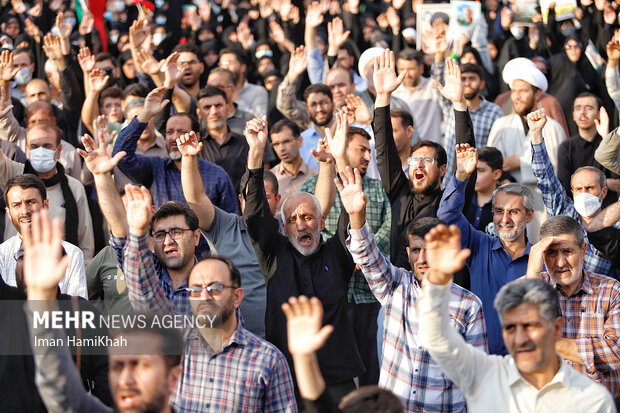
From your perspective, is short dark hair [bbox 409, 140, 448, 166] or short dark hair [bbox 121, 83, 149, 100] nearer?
short dark hair [bbox 409, 140, 448, 166]

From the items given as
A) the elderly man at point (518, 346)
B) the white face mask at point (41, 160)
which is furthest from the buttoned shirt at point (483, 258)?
the white face mask at point (41, 160)

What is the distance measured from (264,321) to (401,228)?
120cm

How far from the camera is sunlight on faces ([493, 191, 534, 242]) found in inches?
240

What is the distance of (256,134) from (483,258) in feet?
5.50

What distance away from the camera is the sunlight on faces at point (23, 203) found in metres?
5.77

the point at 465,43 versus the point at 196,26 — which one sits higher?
the point at 196,26

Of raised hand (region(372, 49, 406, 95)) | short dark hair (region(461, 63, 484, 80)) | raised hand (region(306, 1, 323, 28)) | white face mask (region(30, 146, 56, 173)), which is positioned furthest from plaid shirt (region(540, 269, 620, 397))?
raised hand (region(306, 1, 323, 28))

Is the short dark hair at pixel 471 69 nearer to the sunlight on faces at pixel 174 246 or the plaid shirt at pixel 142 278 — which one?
the sunlight on faces at pixel 174 246

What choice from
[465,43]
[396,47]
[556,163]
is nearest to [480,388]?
[556,163]

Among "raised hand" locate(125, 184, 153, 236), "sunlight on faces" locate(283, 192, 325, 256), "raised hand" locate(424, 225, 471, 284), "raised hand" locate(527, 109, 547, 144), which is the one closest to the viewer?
"raised hand" locate(424, 225, 471, 284)

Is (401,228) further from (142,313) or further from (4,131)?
(4,131)

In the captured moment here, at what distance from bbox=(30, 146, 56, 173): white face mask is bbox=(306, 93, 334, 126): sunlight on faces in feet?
8.57

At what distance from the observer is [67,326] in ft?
14.7

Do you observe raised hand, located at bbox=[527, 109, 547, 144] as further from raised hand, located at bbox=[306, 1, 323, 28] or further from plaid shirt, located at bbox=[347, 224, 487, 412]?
raised hand, located at bbox=[306, 1, 323, 28]
